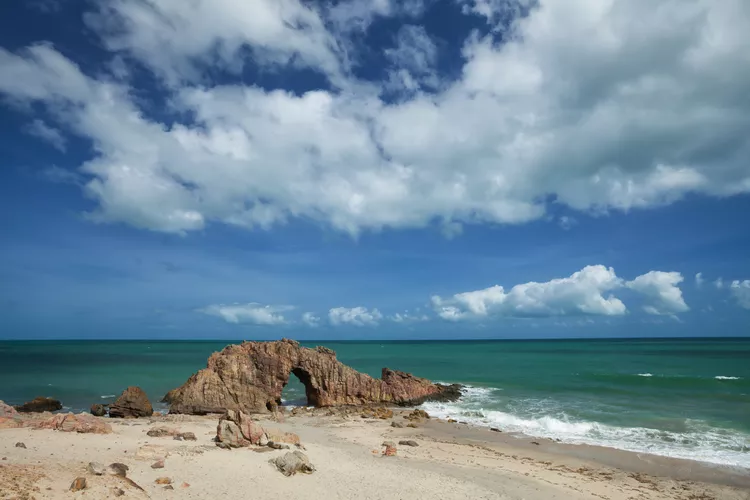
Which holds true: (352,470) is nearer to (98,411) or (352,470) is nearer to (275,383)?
(275,383)

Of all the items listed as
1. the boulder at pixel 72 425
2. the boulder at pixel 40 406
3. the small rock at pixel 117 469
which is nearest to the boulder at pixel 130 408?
the boulder at pixel 40 406

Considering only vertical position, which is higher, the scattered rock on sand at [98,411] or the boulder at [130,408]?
the boulder at [130,408]

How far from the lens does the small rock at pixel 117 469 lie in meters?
13.1

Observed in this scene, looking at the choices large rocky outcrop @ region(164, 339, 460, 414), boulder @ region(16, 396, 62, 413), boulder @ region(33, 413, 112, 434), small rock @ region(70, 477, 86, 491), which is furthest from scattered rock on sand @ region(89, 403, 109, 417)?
small rock @ region(70, 477, 86, 491)

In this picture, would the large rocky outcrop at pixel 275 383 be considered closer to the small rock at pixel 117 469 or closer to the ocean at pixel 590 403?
the ocean at pixel 590 403

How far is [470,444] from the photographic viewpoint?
23281 millimetres

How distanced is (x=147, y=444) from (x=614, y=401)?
111ft

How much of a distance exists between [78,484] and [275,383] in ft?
75.5

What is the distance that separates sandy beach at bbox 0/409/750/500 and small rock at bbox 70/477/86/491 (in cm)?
19

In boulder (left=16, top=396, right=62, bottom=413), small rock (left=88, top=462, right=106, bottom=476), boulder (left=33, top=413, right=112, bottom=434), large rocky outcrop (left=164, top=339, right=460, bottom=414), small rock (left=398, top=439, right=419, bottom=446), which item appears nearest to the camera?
small rock (left=88, top=462, right=106, bottom=476)

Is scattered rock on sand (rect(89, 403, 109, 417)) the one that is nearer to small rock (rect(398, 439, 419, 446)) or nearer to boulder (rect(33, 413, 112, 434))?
boulder (rect(33, 413, 112, 434))

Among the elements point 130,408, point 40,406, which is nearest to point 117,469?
point 130,408

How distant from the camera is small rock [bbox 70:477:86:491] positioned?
11.1 metres

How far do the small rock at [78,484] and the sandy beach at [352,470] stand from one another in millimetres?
192
